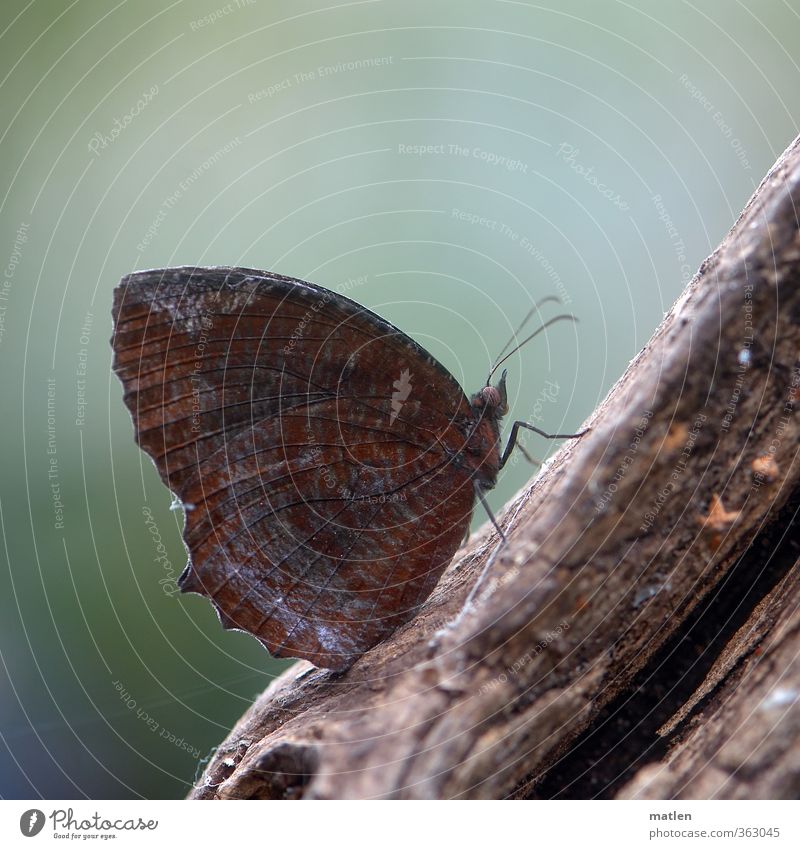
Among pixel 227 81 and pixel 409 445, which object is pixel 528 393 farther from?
pixel 227 81
